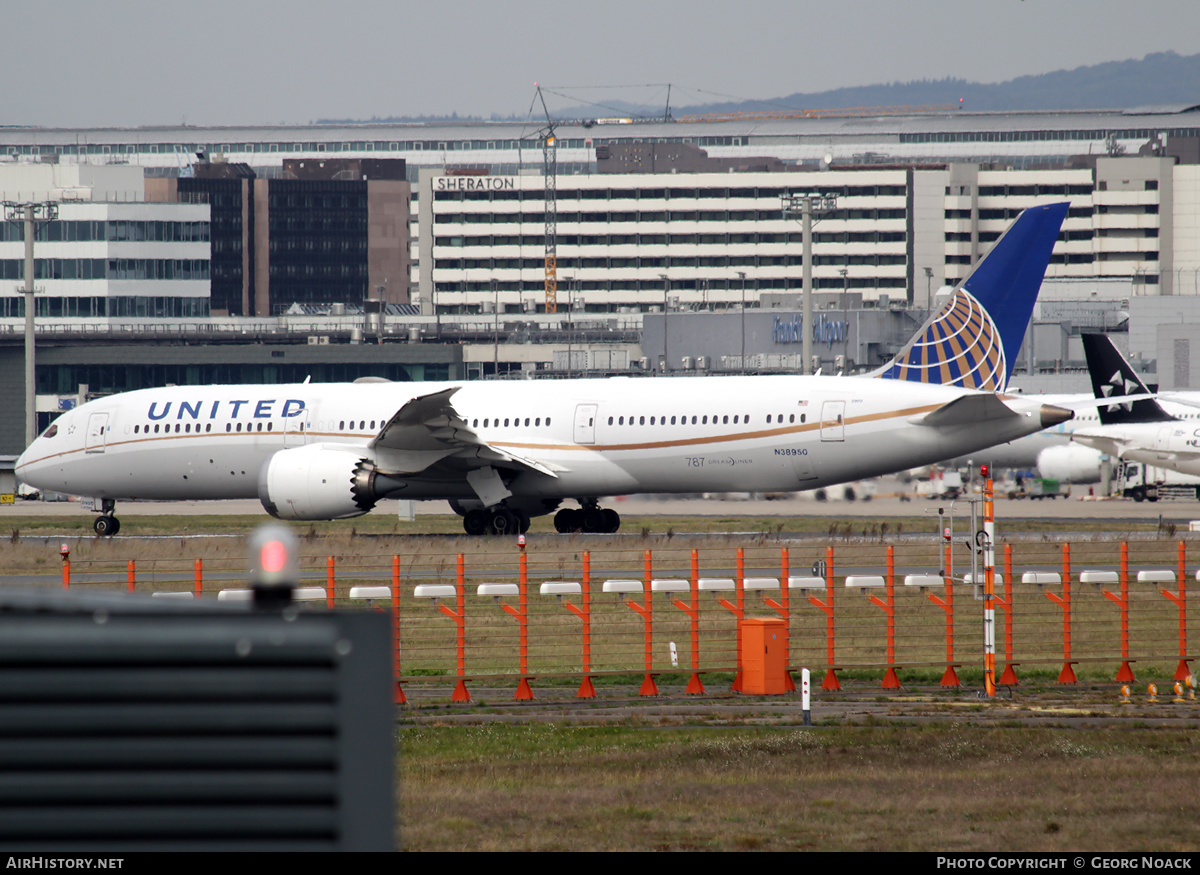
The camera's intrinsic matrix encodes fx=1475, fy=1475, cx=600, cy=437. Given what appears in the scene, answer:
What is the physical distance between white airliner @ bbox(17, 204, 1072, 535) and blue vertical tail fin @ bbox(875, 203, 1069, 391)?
0.04 m

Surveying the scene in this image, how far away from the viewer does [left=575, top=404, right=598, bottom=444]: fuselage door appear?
3616 centimetres

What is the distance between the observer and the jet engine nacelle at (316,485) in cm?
3500

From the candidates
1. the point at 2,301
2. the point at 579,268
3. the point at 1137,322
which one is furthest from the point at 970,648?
the point at 579,268

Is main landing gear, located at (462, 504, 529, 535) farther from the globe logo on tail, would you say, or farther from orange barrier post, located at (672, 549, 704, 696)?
orange barrier post, located at (672, 549, 704, 696)

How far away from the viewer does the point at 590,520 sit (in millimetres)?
38688

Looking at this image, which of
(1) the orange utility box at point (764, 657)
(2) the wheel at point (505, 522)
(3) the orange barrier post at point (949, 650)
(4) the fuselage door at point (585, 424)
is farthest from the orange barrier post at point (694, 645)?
(2) the wheel at point (505, 522)

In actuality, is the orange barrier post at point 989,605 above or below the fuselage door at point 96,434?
below

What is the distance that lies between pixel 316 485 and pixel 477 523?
14.9ft

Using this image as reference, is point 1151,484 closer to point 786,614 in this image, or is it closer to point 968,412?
point 968,412

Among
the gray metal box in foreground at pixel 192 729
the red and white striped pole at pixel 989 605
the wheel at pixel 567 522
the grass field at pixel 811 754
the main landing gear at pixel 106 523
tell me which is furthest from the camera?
the main landing gear at pixel 106 523

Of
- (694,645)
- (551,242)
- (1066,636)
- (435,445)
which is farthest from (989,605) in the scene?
(551,242)

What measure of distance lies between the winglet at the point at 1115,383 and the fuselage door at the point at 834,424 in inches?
781

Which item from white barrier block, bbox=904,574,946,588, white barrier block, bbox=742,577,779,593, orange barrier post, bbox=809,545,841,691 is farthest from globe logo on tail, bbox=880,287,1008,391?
orange barrier post, bbox=809,545,841,691

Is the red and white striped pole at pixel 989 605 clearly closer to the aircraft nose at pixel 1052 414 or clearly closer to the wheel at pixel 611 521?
the aircraft nose at pixel 1052 414
